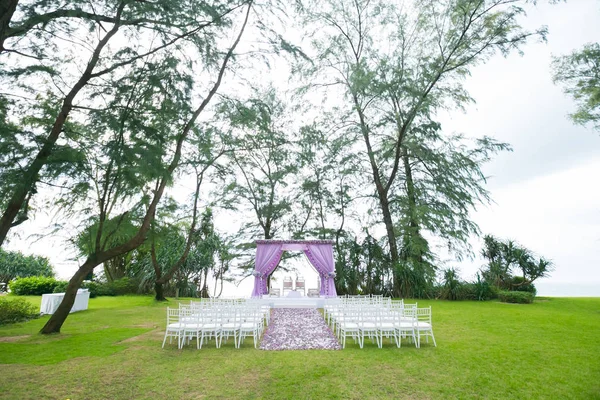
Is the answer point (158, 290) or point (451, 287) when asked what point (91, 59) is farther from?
point (451, 287)

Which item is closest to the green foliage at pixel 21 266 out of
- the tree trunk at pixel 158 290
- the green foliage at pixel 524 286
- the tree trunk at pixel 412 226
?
the tree trunk at pixel 158 290

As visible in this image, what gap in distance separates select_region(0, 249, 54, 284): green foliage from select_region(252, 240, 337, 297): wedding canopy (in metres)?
13.0

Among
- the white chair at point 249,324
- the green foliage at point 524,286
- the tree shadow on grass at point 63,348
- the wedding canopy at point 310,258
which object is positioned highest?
the wedding canopy at point 310,258

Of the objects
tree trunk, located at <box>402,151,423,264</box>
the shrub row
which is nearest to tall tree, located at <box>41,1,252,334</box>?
the shrub row

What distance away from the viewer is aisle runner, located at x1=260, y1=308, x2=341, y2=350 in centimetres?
606

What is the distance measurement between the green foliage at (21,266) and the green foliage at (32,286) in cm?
453

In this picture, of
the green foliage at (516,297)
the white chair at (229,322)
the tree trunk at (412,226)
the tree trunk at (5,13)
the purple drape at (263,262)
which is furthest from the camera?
the tree trunk at (412,226)

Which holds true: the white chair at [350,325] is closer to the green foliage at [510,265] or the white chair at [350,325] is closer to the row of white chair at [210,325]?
the row of white chair at [210,325]

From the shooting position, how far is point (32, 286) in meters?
14.1

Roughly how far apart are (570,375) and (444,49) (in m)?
12.4

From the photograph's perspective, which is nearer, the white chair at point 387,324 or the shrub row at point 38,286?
the white chair at point 387,324

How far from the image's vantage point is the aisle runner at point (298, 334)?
606 centimetres

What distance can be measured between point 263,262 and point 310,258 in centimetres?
180

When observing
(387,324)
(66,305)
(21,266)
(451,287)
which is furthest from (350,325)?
(21,266)
